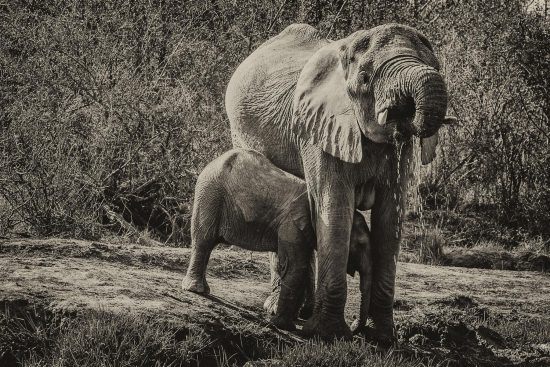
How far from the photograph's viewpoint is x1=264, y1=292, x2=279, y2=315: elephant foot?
712 centimetres

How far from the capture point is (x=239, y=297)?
759cm

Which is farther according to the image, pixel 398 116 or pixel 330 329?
pixel 330 329

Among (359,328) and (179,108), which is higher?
(179,108)

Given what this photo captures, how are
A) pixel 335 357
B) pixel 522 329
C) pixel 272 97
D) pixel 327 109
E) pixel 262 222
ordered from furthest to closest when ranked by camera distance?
1. pixel 522 329
2. pixel 272 97
3. pixel 262 222
4. pixel 327 109
5. pixel 335 357

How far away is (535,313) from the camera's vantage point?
8875 millimetres

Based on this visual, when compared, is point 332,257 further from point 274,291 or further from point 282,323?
point 274,291

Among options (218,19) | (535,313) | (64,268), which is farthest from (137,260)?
(218,19)

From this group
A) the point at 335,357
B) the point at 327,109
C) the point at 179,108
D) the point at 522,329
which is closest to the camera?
the point at 335,357

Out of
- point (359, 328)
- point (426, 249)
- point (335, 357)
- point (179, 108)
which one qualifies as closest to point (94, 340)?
point (335, 357)

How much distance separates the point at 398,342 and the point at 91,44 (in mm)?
6701

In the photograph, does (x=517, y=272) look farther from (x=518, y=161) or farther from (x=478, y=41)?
(x=478, y=41)

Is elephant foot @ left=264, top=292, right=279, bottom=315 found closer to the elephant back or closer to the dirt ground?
the dirt ground

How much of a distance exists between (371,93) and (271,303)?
1.99 m

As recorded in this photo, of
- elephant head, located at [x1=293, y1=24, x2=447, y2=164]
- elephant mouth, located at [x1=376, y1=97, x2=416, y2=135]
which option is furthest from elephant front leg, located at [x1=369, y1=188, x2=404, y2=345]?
elephant mouth, located at [x1=376, y1=97, x2=416, y2=135]
